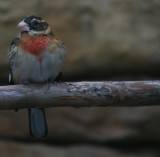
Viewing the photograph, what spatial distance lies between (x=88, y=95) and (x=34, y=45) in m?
0.73

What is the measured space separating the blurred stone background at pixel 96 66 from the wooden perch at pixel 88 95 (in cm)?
170

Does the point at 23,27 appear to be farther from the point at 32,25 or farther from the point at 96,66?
the point at 96,66

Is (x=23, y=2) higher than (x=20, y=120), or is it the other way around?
(x=23, y=2)

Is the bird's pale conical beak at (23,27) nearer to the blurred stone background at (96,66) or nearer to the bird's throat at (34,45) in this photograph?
the bird's throat at (34,45)

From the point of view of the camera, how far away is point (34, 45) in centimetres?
366

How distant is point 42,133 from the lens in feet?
12.6

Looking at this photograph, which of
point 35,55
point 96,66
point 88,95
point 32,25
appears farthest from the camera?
point 96,66

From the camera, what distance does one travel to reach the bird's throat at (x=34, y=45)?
12.0 feet

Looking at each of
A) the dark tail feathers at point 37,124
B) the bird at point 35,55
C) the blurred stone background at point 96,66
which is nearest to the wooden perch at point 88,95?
the bird at point 35,55

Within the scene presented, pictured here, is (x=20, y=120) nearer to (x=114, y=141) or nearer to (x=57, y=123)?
(x=57, y=123)

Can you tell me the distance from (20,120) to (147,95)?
6.94 feet

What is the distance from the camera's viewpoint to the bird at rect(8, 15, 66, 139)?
3660 millimetres

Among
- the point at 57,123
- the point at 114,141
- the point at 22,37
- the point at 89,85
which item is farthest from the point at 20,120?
the point at 89,85

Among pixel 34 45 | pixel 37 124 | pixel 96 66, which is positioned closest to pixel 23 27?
pixel 34 45
